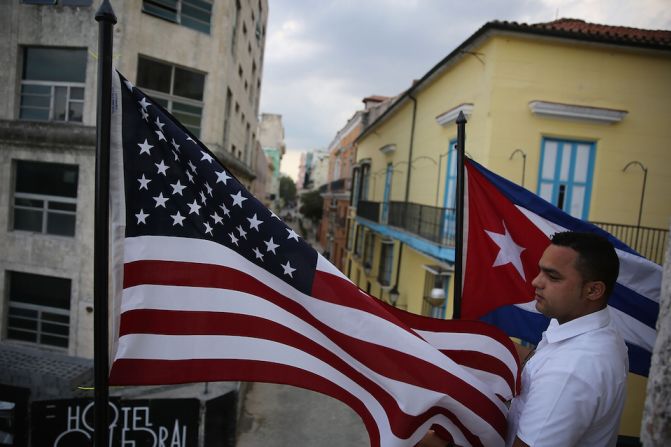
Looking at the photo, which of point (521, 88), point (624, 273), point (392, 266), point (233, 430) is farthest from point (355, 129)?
point (624, 273)

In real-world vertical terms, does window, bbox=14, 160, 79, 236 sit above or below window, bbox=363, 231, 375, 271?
above

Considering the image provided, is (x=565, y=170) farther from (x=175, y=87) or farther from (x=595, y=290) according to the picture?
(x=175, y=87)

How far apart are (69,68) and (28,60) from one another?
138cm

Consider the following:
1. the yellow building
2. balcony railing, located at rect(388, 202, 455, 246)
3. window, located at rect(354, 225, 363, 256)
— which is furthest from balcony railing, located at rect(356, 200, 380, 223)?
the yellow building

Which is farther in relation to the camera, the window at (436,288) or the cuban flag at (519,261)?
the window at (436,288)

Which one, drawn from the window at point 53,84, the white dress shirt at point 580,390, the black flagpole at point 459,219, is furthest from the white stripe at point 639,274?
the window at point 53,84

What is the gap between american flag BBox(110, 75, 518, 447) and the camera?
90.7 inches

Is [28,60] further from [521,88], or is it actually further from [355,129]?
[355,129]

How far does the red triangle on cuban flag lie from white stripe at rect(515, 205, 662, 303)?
8.8 inches

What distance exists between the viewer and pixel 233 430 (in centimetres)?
852

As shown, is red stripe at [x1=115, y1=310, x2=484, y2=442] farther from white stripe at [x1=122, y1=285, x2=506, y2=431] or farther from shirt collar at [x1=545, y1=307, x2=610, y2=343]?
shirt collar at [x1=545, y1=307, x2=610, y2=343]

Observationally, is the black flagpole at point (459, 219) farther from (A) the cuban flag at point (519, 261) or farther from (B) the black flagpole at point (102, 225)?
(B) the black flagpole at point (102, 225)

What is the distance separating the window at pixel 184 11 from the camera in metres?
12.1

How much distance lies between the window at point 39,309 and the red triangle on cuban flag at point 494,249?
1223cm
